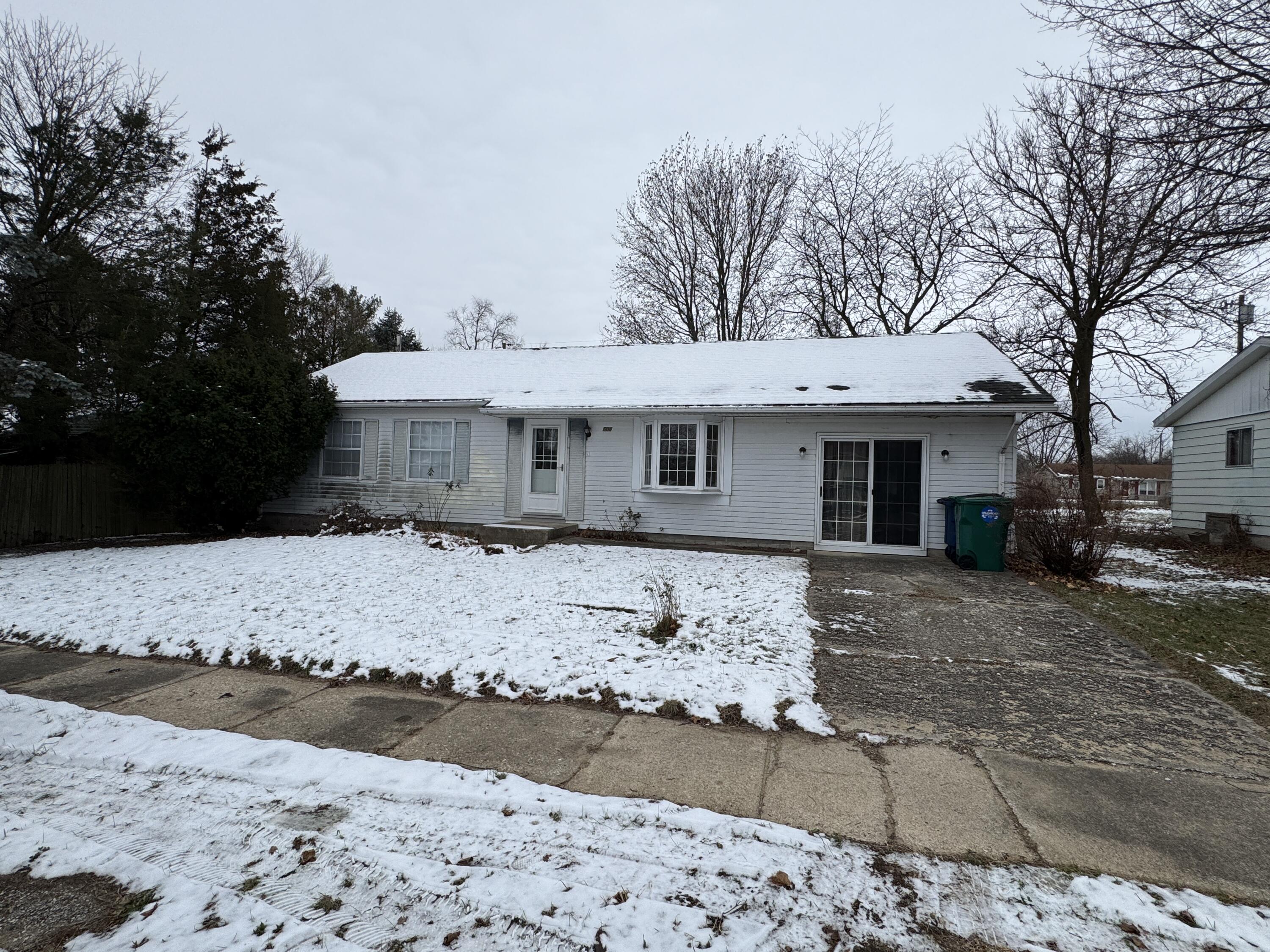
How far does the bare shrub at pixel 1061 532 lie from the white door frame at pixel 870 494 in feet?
4.75

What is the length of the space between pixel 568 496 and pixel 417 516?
361cm

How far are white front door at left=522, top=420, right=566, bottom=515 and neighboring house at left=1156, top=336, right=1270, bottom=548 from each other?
13.9 m

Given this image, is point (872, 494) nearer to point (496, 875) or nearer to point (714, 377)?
point (714, 377)

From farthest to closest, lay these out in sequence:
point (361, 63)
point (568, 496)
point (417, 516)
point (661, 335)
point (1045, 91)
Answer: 1. point (661, 335)
2. point (417, 516)
3. point (568, 496)
4. point (361, 63)
5. point (1045, 91)

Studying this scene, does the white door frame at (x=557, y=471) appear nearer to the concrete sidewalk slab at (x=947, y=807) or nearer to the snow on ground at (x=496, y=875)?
the snow on ground at (x=496, y=875)

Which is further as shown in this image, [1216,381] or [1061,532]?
[1216,381]

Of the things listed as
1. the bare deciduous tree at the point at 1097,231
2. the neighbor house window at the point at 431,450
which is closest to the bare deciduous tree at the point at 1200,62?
the bare deciduous tree at the point at 1097,231

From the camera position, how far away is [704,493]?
11.3 metres

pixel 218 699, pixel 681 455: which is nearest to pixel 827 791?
pixel 218 699

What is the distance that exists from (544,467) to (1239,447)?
1510cm

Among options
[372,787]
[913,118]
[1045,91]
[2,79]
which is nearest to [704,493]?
[1045,91]

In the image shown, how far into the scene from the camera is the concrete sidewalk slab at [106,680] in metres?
4.26

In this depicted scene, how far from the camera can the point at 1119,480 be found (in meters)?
13.1

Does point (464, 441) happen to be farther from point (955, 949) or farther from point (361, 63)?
point (955, 949)
